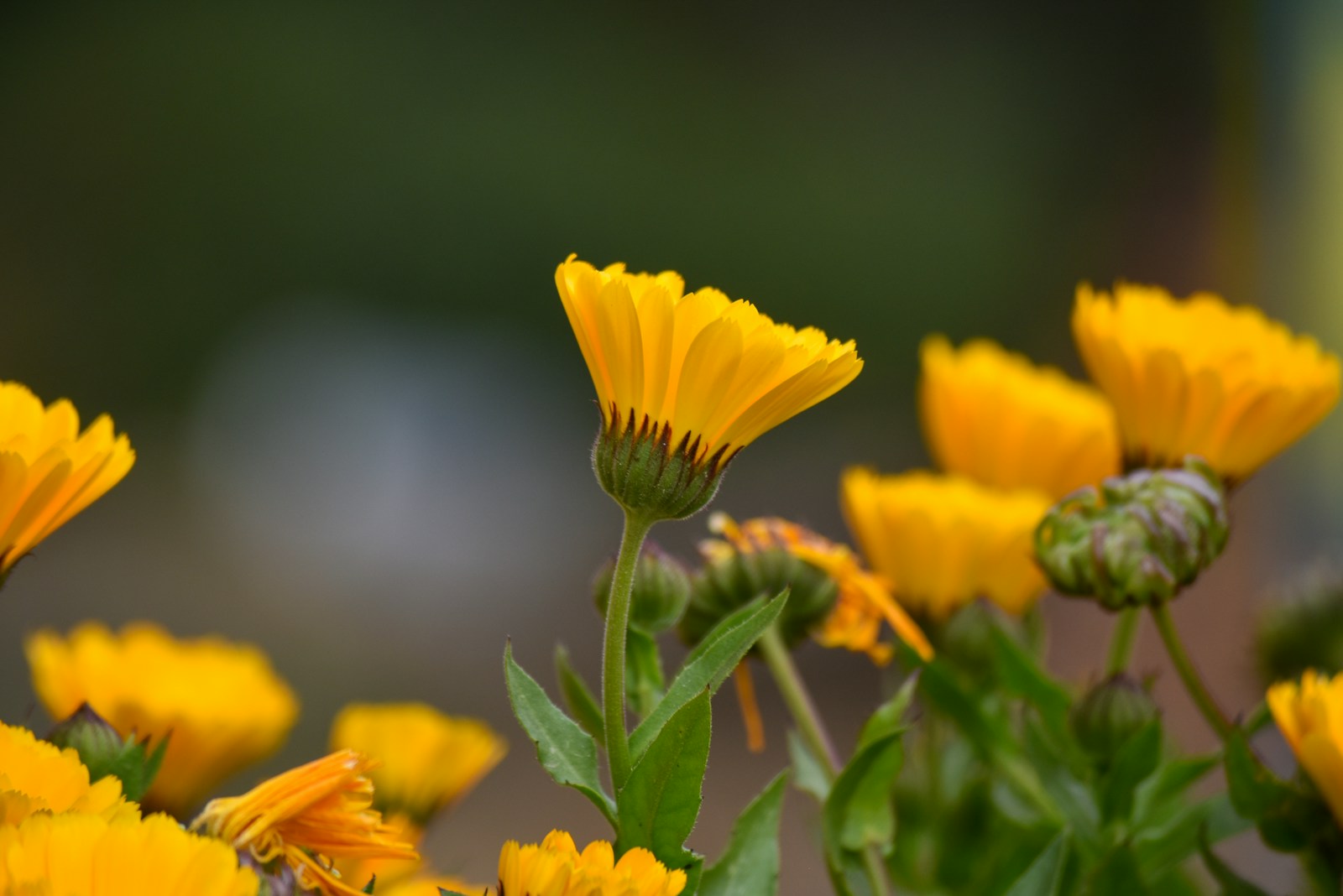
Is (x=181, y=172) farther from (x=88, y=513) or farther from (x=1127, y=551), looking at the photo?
(x=1127, y=551)

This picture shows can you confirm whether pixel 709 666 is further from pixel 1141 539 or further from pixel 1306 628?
pixel 1306 628

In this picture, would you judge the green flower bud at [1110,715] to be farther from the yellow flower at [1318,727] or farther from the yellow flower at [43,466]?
the yellow flower at [43,466]

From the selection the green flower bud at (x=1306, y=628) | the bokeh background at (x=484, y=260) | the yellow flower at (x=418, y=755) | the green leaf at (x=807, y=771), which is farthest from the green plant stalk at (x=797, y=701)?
the bokeh background at (x=484, y=260)

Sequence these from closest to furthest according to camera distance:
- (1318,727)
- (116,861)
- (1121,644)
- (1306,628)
→ (116,861)
(1318,727)
(1121,644)
(1306,628)

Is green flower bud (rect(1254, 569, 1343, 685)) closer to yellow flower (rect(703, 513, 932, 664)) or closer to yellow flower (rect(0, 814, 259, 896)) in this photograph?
yellow flower (rect(703, 513, 932, 664))

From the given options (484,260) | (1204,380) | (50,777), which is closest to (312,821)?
(50,777)
